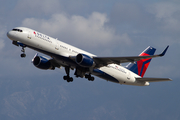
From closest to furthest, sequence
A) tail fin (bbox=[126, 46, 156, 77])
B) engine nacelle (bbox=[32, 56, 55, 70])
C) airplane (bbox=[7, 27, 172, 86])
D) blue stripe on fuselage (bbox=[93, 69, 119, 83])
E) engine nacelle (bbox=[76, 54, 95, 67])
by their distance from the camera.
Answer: airplane (bbox=[7, 27, 172, 86])
engine nacelle (bbox=[76, 54, 95, 67])
blue stripe on fuselage (bbox=[93, 69, 119, 83])
engine nacelle (bbox=[32, 56, 55, 70])
tail fin (bbox=[126, 46, 156, 77])

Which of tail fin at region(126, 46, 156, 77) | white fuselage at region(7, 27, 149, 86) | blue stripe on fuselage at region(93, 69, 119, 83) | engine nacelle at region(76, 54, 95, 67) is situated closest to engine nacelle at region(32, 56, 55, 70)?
white fuselage at region(7, 27, 149, 86)

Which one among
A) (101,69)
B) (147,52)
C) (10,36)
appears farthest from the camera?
(147,52)

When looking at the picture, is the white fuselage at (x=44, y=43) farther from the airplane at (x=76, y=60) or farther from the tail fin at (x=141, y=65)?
the tail fin at (x=141, y=65)

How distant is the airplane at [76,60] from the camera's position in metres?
44.7

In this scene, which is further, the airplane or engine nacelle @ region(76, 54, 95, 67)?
engine nacelle @ region(76, 54, 95, 67)

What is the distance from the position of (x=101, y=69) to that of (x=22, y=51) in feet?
46.9

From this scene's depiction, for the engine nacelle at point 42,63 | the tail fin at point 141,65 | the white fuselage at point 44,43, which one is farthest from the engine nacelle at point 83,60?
the tail fin at point 141,65

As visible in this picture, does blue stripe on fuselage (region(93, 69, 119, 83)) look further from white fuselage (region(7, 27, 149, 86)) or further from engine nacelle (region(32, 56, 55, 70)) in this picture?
engine nacelle (region(32, 56, 55, 70))

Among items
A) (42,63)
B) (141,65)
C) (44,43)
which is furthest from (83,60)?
(141,65)

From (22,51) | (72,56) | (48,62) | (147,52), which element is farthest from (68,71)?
(147,52)

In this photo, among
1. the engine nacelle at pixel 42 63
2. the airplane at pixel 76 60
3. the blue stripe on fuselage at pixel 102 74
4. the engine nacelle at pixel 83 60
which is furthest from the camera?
the engine nacelle at pixel 42 63

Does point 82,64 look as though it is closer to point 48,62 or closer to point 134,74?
point 48,62

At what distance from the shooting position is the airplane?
44.7 m

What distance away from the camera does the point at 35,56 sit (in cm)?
5447
